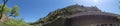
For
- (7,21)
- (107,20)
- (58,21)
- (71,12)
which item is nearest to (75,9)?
(71,12)

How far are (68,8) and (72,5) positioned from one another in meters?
0.45

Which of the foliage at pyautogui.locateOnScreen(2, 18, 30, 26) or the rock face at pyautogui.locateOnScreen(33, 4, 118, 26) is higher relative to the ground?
the foliage at pyautogui.locateOnScreen(2, 18, 30, 26)

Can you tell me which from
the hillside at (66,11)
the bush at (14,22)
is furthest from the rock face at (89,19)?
the bush at (14,22)

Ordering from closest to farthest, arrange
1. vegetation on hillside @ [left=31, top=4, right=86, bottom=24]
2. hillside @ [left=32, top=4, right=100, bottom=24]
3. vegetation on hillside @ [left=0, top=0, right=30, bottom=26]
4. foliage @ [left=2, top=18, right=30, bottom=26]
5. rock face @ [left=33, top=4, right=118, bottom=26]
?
1. vegetation on hillside @ [left=0, top=0, right=30, bottom=26]
2. foliage @ [left=2, top=18, right=30, bottom=26]
3. rock face @ [left=33, top=4, right=118, bottom=26]
4. hillside @ [left=32, top=4, right=100, bottom=24]
5. vegetation on hillside @ [left=31, top=4, right=86, bottom=24]

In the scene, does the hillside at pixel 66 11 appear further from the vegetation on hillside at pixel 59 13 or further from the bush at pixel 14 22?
the bush at pixel 14 22

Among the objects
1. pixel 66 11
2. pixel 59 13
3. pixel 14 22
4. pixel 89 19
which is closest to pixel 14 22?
pixel 14 22

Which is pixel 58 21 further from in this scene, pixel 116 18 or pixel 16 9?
pixel 16 9

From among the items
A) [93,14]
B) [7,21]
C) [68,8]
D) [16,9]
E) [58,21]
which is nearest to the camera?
[16,9]

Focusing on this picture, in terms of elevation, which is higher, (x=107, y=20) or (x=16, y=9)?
(x=16, y=9)

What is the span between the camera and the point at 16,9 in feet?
47.1

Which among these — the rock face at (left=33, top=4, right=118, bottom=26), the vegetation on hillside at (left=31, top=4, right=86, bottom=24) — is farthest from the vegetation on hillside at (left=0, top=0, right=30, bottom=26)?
the vegetation on hillside at (left=31, top=4, right=86, bottom=24)

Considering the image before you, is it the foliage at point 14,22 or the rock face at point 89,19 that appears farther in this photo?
the rock face at point 89,19

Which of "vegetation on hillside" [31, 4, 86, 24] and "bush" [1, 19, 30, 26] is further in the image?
"vegetation on hillside" [31, 4, 86, 24]

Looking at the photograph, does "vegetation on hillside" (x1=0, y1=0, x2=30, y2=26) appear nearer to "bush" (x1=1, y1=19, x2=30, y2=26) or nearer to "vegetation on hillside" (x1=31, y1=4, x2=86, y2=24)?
"bush" (x1=1, y1=19, x2=30, y2=26)
